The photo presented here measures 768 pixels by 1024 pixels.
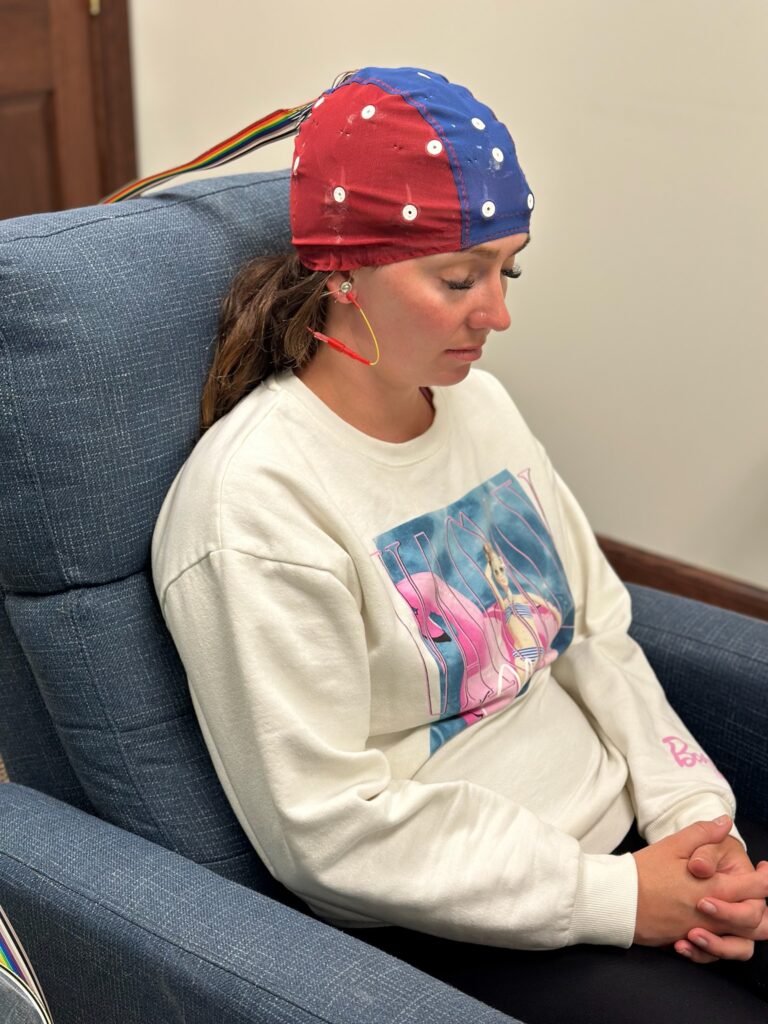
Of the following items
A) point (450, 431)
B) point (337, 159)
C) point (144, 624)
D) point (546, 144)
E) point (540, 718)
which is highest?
point (337, 159)

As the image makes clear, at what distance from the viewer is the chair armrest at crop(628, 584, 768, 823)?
1.41 metres

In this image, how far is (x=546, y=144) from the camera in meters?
2.20

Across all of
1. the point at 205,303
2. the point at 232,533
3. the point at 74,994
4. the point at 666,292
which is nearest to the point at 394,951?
the point at 74,994

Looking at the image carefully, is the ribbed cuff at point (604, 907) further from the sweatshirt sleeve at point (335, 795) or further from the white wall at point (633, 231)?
the white wall at point (633, 231)

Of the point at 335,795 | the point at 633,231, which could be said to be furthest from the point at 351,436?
the point at 633,231

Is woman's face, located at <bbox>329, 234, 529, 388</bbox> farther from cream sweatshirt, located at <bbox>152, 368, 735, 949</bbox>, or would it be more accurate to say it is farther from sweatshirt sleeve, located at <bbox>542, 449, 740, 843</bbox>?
sweatshirt sleeve, located at <bbox>542, 449, 740, 843</bbox>

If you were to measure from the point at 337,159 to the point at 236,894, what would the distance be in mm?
661

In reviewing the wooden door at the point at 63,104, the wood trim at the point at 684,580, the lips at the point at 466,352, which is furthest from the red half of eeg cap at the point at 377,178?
the wooden door at the point at 63,104

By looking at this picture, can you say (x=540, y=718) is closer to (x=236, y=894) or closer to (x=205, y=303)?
(x=236, y=894)

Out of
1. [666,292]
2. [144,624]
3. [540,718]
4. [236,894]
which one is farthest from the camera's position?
[666,292]

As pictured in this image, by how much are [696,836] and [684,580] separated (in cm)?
115

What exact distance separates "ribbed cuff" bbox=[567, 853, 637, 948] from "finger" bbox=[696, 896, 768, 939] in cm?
8

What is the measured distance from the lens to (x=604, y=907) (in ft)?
3.69

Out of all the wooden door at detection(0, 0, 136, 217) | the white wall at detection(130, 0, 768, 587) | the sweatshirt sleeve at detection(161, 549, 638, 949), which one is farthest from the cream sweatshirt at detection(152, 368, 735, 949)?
the wooden door at detection(0, 0, 136, 217)
